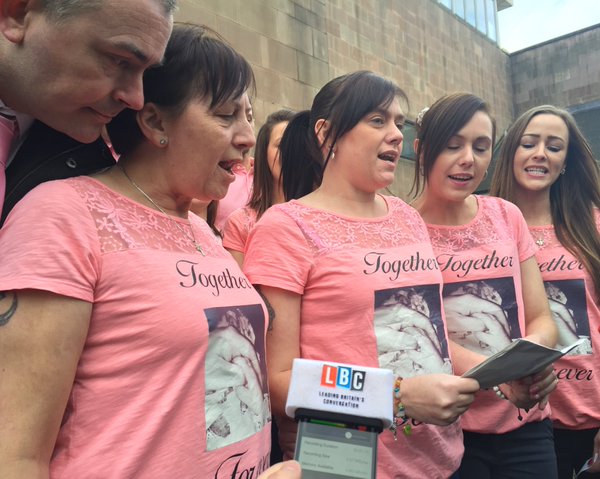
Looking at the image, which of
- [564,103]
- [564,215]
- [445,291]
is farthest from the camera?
[564,103]

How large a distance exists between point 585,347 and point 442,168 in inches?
39.3

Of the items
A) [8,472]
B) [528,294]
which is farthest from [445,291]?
[8,472]

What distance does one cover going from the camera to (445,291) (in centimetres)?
204

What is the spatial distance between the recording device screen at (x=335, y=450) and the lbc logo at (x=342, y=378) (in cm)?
6

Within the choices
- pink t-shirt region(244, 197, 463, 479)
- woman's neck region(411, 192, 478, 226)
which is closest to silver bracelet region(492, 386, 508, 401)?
pink t-shirt region(244, 197, 463, 479)

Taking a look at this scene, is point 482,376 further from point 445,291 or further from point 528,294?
point 528,294

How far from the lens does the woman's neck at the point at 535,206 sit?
269 cm

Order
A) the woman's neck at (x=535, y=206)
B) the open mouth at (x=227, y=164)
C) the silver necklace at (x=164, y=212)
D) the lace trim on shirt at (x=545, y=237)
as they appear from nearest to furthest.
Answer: the silver necklace at (x=164, y=212)
the open mouth at (x=227, y=164)
the lace trim on shirt at (x=545, y=237)
the woman's neck at (x=535, y=206)

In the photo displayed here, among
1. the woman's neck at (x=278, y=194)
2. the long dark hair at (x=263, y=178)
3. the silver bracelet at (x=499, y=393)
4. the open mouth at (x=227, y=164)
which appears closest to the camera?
the open mouth at (x=227, y=164)

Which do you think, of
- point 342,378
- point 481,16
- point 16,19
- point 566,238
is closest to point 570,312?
point 566,238

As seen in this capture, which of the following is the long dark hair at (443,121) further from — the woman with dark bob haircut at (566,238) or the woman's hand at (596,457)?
the woman's hand at (596,457)

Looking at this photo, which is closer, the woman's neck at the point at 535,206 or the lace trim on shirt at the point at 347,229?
the lace trim on shirt at the point at 347,229

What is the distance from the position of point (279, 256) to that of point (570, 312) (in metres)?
1.45

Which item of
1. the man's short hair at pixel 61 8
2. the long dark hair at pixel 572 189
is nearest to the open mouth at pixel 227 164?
the man's short hair at pixel 61 8
